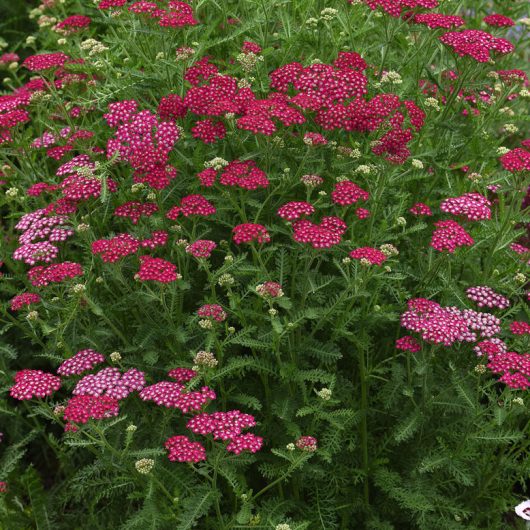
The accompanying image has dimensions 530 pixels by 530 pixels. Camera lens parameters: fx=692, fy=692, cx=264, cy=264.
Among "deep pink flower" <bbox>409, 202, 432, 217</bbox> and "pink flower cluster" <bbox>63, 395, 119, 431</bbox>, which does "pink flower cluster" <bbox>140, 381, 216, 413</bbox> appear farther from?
"deep pink flower" <bbox>409, 202, 432, 217</bbox>

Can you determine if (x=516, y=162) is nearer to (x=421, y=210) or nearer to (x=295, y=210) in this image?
(x=421, y=210)

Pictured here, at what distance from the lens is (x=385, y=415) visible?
12.2 feet

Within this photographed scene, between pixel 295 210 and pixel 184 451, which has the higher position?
pixel 295 210

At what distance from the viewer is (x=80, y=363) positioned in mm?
3242

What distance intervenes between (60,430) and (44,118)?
2.05 metres

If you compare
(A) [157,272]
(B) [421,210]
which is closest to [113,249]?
(A) [157,272]

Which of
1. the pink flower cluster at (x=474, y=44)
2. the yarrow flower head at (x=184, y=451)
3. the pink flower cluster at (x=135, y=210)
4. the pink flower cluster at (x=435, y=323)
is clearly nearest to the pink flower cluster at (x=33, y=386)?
the yarrow flower head at (x=184, y=451)

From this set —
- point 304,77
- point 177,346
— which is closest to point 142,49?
point 304,77

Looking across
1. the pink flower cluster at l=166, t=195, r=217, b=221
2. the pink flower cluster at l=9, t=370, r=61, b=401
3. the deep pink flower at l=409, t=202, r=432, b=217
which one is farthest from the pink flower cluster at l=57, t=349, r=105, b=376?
the deep pink flower at l=409, t=202, r=432, b=217

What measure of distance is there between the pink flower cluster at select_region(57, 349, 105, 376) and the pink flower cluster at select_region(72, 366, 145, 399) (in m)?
0.09

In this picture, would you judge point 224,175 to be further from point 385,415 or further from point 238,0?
point 238,0

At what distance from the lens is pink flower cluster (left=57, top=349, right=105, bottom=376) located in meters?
3.21

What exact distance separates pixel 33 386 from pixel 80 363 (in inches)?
9.3

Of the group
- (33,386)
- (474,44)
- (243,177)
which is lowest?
(33,386)
